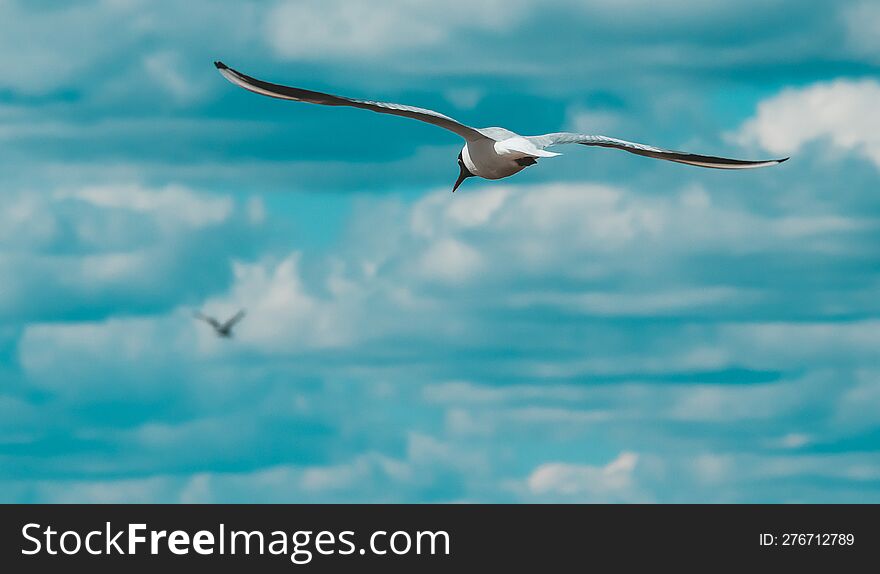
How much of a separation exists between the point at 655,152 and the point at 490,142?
21.0ft

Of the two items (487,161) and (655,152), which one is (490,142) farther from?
(655,152)

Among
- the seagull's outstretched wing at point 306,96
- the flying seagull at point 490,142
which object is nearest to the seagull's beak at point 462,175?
the flying seagull at point 490,142

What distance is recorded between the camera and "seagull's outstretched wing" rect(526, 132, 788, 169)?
192ft

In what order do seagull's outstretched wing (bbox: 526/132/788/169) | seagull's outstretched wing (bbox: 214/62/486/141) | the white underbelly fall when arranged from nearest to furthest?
seagull's outstretched wing (bbox: 214/62/486/141)
the white underbelly
seagull's outstretched wing (bbox: 526/132/788/169)

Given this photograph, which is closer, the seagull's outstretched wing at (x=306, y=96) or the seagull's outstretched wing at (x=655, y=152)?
the seagull's outstretched wing at (x=306, y=96)

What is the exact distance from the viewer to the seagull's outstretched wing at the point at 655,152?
58.4 m

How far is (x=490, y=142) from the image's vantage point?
5681cm

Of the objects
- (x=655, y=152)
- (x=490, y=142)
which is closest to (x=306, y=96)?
(x=490, y=142)

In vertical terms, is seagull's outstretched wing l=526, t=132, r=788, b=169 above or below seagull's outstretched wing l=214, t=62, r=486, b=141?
above

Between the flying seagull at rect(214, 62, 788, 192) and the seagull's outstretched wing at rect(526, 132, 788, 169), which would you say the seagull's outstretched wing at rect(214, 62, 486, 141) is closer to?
the flying seagull at rect(214, 62, 788, 192)

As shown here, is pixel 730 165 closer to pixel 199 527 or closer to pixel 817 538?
pixel 817 538

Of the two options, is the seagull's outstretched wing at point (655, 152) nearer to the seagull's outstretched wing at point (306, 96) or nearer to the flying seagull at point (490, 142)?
the flying seagull at point (490, 142)

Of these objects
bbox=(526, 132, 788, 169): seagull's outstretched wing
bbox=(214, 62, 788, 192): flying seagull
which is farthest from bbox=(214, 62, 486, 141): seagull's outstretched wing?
bbox=(526, 132, 788, 169): seagull's outstretched wing

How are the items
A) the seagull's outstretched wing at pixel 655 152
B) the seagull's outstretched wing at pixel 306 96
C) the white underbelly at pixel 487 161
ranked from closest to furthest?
the seagull's outstretched wing at pixel 306 96 < the white underbelly at pixel 487 161 < the seagull's outstretched wing at pixel 655 152
